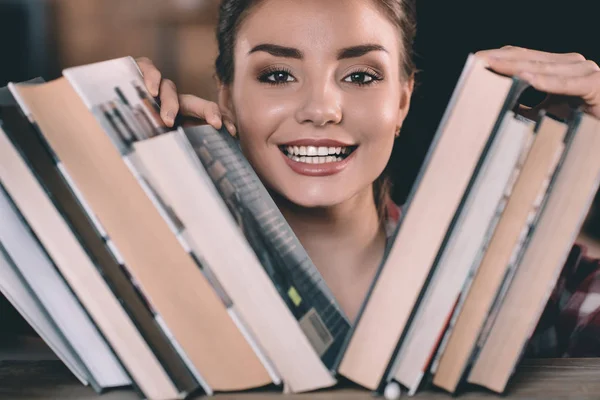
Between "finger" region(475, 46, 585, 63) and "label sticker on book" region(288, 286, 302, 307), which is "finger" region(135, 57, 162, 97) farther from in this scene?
"finger" region(475, 46, 585, 63)

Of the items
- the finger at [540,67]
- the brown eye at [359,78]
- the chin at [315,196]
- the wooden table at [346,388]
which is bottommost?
the wooden table at [346,388]

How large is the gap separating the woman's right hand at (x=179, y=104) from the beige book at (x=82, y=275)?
0.75ft

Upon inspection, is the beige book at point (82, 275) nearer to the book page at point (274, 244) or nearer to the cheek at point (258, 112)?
the book page at point (274, 244)

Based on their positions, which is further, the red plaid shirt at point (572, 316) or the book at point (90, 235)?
the red plaid shirt at point (572, 316)

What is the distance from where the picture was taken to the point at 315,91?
1.01m

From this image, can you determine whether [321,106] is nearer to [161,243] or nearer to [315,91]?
A: [315,91]

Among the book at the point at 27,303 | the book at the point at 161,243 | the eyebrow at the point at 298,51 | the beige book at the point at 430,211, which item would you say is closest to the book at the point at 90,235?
the book at the point at 161,243

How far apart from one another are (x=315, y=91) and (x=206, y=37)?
2478mm

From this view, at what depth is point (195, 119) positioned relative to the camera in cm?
96

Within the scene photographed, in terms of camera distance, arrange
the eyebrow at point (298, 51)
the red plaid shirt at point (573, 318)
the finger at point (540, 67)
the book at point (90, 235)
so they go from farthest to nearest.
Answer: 1. the red plaid shirt at point (573, 318)
2. the eyebrow at point (298, 51)
3. the finger at point (540, 67)
4. the book at point (90, 235)

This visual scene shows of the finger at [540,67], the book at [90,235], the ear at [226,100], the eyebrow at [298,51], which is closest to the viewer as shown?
the book at [90,235]

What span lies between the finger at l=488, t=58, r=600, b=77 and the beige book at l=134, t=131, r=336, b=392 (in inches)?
15.1

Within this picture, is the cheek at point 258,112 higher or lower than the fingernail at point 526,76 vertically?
lower

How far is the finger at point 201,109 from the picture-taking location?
2.98ft
